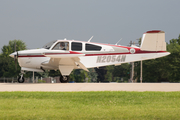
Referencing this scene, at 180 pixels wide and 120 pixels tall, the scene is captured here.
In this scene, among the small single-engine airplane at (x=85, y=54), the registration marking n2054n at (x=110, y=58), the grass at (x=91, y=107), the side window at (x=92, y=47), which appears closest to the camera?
the grass at (x=91, y=107)

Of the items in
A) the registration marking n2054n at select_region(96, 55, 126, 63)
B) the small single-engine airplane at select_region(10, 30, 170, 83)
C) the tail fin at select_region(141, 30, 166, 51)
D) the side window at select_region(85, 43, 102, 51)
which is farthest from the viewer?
the registration marking n2054n at select_region(96, 55, 126, 63)

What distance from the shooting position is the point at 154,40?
16094 millimetres

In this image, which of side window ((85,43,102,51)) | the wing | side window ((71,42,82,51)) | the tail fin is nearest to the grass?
the wing

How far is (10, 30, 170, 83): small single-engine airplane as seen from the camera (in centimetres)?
1555

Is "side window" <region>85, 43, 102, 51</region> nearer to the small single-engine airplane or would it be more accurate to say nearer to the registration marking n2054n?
the small single-engine airplane

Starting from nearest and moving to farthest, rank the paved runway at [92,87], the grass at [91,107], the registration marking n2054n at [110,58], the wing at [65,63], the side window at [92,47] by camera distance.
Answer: the grass at [91,107] < the paved runway at [92,87] < the wing at [65,63] < the side window at [92,47] < the registration marking n2054n at [110,58]

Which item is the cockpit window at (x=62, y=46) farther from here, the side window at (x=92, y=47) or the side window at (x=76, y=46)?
the side window at (x=92, y=47)

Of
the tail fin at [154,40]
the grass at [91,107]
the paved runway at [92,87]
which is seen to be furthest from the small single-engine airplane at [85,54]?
the grass at [91,107]

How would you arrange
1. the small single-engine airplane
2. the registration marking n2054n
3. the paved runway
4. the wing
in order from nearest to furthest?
the paved runway < the wing < the small single-engine airplane < the registration marking n2054n

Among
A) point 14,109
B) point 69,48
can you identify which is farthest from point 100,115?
point 69,48

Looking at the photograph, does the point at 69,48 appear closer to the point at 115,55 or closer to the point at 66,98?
the point at 115,55

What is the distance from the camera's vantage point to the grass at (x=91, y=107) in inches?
227

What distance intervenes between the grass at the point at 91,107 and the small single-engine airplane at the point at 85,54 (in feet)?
22.5

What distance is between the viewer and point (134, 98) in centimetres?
818
